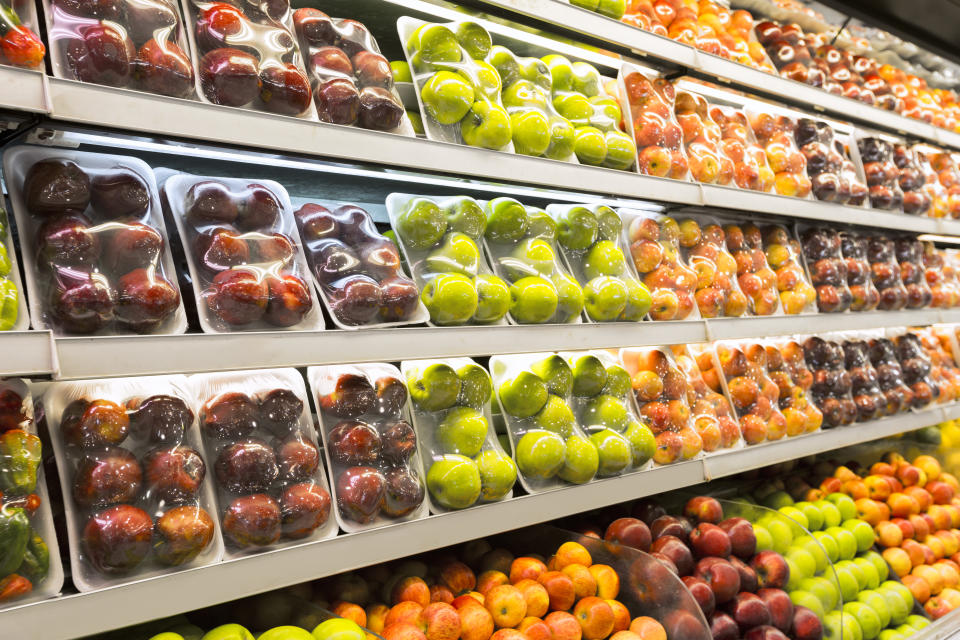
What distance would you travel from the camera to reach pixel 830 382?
2.55 meters

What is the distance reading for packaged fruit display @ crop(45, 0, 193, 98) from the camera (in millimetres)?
1128

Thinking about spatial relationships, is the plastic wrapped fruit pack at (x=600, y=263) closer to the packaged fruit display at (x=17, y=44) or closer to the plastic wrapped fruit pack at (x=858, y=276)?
the plastic wrapped fruit pack at (x=858, y=276)

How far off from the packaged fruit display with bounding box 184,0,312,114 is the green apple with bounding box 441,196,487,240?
0.41 m

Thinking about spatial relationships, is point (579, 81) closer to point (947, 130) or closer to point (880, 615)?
point (880, 615)

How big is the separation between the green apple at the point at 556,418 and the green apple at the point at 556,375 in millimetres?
36

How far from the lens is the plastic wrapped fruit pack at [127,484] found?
1.08 meters

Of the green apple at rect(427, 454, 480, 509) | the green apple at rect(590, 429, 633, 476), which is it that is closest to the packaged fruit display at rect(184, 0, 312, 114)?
the green apple at rect(427, 454, 480, 509)

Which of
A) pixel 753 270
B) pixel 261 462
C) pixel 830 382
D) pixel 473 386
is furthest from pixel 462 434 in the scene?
pixel 830 382

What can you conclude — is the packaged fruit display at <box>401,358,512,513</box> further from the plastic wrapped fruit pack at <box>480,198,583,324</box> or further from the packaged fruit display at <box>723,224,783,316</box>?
the packaged fruit display at <box>723,224,783,316</box>

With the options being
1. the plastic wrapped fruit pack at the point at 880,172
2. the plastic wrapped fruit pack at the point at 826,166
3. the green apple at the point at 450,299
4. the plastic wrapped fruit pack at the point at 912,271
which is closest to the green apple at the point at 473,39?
the green apple at the point at 450,299

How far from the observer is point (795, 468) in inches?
109

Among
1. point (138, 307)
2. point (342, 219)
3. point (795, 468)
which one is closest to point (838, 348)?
point (795, 468)

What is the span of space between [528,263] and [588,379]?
0.33 metres

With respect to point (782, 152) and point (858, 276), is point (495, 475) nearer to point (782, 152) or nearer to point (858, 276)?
point (782, 152)
